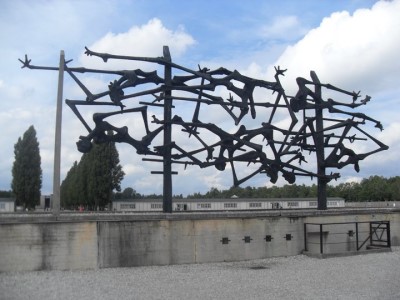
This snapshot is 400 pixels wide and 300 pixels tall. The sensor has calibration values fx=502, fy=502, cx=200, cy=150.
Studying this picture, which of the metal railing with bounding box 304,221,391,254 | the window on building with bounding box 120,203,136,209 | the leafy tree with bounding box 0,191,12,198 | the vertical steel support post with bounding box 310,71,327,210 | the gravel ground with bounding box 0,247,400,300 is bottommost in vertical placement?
the gravel ground with bounding box 0,247,400,300

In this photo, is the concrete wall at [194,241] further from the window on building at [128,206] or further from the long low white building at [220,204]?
the window on building at [128,206]

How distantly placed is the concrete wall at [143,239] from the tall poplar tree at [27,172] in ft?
163

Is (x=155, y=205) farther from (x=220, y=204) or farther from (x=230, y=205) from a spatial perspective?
(x=230, y=205)

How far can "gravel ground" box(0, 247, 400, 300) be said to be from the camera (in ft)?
35.6

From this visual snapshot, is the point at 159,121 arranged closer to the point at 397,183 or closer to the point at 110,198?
the point at 110,198

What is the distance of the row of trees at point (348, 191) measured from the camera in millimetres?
123031

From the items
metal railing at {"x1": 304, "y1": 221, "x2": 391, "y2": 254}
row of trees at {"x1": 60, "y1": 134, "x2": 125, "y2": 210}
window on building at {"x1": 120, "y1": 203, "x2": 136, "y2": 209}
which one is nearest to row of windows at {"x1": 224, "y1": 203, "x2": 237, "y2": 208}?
window on building at {"x1": 120, "y1": 203, "x2": 136, "y2": 209}

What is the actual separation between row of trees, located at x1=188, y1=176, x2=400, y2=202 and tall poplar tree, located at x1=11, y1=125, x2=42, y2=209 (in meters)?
54.6

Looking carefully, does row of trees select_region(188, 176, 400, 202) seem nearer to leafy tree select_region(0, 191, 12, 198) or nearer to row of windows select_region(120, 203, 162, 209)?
leafy tree select_region(0, 191, 12, 198)

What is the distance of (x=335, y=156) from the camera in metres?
22.4

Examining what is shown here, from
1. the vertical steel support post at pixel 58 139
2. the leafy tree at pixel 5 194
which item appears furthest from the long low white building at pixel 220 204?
the leafy tree at pixel 5 194

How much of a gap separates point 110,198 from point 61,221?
1998 inches

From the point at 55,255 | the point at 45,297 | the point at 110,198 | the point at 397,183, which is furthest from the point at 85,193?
the point at 397,183

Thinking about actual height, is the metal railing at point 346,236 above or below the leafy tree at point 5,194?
below
